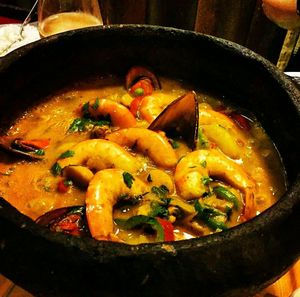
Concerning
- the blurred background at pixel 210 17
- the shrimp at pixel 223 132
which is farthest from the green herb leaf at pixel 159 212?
the blurred background at pixel 210 17

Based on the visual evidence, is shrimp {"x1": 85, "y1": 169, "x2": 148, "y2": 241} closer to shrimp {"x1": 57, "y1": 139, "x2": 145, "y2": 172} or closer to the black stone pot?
shrimp {"x1": 57, "y1": 139, "x2": 145, "y2": 172}

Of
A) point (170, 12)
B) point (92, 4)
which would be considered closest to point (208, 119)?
point (92, 4)

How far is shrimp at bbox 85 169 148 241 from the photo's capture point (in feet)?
4.00

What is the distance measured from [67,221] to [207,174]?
49 centimetres

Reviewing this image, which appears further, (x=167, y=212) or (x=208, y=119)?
(x=208, y=119)

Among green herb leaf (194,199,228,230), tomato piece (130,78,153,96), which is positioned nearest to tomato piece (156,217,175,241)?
green herb leaf (194,199,228,230)

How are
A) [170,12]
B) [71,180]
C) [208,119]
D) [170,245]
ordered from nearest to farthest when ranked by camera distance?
[170,245], [71,180], [208,119], [170,12]

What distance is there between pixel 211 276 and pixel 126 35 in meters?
1.19

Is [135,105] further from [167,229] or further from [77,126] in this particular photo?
[167,229]

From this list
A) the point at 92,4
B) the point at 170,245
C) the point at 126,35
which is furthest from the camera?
the point at 92,4

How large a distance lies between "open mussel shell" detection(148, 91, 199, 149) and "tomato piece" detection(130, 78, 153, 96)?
11.8 inches

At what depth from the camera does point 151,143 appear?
5.13 feet

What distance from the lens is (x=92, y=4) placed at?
2455 mm

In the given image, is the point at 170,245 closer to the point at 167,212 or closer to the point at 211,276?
the point at 211,276
